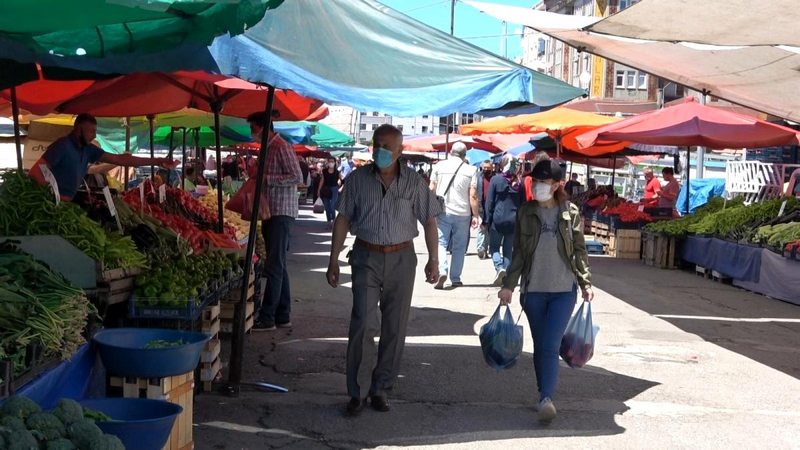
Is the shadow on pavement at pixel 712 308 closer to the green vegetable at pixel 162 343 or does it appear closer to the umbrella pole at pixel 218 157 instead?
the umbrella pole at pixel 218 157

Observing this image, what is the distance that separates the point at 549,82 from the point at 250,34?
251cm

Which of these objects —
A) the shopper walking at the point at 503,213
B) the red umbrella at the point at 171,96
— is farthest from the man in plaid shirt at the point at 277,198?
the shopper walking at the point at 503,213

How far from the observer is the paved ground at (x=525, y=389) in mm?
6680

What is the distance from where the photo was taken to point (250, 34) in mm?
6328

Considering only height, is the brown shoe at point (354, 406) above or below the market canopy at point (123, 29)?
below

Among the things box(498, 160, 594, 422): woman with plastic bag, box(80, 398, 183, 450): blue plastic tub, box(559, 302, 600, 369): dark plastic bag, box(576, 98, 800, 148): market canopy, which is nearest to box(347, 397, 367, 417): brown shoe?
box(498, 160, 594, 422): woman with plastic bag

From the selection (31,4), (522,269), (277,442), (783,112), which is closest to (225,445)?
(277,442)

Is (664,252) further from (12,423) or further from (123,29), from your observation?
(12,423)

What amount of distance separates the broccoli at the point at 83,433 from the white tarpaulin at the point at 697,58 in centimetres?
572

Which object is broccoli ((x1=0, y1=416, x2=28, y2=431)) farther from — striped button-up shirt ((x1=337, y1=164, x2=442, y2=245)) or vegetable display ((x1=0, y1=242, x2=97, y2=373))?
striped button-up shirt ((x1=337, y1=164, x2=442, y2=245))

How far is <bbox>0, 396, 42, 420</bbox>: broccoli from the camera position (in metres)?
3.92

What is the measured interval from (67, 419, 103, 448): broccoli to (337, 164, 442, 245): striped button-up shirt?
3.32 metres

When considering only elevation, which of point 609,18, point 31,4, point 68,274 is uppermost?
point 609,18

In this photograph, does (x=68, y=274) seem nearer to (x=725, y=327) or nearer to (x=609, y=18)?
(x=609, y=18)
